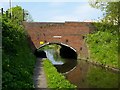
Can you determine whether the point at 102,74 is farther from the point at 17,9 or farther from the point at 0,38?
the point at 17,9

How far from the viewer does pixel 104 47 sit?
3828 cm

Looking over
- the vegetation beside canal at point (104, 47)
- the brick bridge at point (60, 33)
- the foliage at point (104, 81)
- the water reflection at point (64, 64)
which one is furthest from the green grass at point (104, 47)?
the foliage at point (104, 81)

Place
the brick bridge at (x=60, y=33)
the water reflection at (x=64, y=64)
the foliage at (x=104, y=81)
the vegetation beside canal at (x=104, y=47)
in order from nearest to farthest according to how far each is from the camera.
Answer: the foliage at (x=104, y=81) < the water reflection at (x=64, y=64) < the vegetation beside canal at (x=104, y=47) < the brick bridge at (x=60, y=33)

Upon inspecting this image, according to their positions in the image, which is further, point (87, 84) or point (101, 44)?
point (101, 44)

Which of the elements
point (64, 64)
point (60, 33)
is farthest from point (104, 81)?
point (60, 33)

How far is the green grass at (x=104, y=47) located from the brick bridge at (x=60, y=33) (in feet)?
3.65

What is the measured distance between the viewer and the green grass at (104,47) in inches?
1371

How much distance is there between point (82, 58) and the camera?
42.3 metres

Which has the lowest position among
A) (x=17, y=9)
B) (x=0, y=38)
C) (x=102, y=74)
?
(x=102, y=74)

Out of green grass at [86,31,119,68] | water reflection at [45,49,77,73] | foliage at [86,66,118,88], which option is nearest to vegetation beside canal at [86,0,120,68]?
green grass at [86,31,119,68]

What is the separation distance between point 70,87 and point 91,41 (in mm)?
24667

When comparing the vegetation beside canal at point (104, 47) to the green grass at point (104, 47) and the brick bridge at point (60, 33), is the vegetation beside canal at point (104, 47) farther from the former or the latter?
the brick bridge at point (60, 33)

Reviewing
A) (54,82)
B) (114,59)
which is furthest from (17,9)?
(54,82)

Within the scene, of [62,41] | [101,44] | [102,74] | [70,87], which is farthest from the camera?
[62,41]
